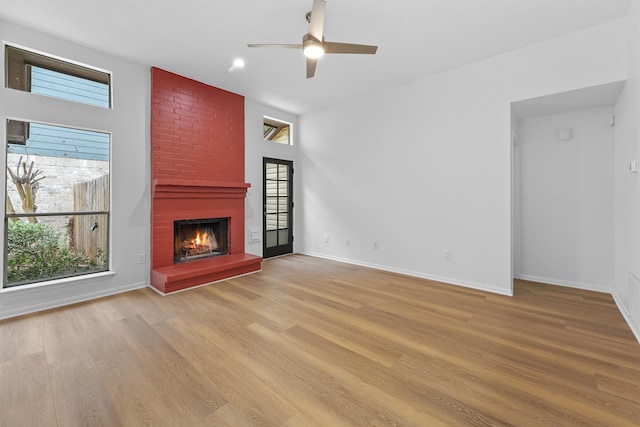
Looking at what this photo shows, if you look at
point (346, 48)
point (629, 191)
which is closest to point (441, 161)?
point (629, 191)

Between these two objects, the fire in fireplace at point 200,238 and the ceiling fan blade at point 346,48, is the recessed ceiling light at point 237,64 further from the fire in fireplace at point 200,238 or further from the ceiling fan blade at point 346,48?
the fire in fireplace at point 200,238

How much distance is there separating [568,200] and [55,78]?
664 cm

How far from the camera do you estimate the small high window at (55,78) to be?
2.96m

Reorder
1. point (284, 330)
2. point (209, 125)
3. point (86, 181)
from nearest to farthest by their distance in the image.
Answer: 1. point (284, 330)
2. point (86, 181)
3. point (209, 125)

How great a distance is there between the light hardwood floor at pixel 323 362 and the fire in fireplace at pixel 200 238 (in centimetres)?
108

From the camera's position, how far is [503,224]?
3.52 meters

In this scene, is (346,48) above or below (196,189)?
above

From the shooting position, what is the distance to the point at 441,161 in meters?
4.05

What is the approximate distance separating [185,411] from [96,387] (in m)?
0.70

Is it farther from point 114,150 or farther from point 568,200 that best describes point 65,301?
point 568,200

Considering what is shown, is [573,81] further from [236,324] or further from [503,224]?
[236,324]

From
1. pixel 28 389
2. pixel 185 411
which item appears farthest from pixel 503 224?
pixel 28 389

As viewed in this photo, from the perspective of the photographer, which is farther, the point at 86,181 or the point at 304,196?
the point at 304,196

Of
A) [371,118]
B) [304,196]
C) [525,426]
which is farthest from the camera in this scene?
[304,196]
